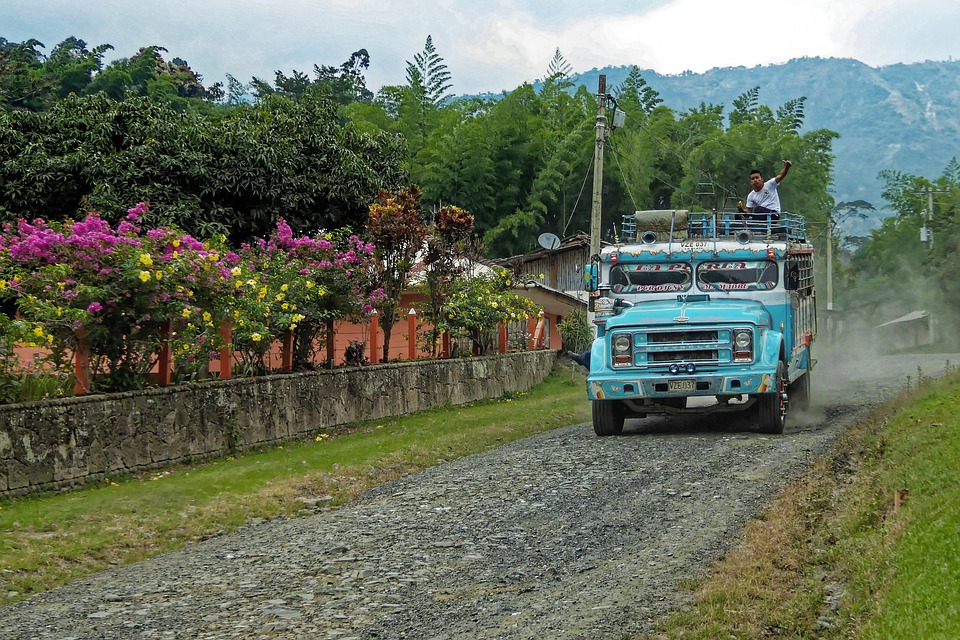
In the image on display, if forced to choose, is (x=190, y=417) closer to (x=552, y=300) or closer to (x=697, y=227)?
(x=697, y=227)

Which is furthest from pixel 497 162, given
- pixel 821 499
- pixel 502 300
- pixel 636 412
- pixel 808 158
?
pixel 821 499

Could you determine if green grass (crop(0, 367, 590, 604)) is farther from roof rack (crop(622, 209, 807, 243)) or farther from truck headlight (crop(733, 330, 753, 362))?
truck headlight (crop(733, 330, 753, 362))

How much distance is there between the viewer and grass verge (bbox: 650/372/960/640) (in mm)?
6629

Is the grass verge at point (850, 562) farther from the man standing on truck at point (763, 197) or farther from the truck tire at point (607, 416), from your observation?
the man standing on truck at point (763, 197)

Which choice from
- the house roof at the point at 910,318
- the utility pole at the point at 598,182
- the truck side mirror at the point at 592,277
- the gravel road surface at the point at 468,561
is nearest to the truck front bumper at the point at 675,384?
the gravel road surface at the point at 468,561

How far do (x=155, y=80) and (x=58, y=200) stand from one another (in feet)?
156

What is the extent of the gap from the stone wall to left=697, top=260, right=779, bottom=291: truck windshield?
275 inches

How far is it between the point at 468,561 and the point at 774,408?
8.13 m

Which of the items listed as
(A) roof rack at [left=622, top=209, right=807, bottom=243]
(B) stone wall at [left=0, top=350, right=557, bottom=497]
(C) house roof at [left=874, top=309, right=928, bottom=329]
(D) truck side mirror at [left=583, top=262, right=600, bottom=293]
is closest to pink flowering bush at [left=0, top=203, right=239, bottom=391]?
(B) stone wall at [left=0, top=350, right=557, bottom=497]

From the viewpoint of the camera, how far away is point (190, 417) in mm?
16016

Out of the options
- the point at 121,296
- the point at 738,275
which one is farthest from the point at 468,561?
the point at 738,275

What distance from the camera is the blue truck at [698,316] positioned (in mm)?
15773

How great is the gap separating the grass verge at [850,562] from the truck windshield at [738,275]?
200 inches

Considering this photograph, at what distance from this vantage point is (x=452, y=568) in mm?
8867
